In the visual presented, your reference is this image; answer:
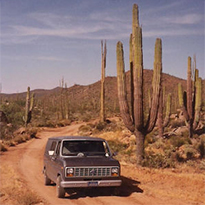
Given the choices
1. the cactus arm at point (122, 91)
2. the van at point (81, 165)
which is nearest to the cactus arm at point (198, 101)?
the cactus arm at point (122, 91)

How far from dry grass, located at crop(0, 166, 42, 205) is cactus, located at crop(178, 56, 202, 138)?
48.3 ft

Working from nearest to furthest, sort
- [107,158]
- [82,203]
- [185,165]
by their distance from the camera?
[82,203]
[107,158]
[185,165]

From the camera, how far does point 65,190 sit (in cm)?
934

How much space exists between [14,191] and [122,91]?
26.2 feet

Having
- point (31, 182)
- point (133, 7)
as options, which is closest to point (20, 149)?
point (31, 182)

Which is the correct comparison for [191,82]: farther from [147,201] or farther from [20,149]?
[147,201]

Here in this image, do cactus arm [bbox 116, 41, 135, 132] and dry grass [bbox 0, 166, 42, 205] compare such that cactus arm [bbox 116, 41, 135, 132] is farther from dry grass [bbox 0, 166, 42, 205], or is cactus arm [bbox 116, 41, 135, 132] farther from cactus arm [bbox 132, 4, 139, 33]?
dry grass [bbox 0, 166, 42, 205]

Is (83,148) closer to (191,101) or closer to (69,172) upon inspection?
(69,172)

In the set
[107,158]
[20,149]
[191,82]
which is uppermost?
[191,82]

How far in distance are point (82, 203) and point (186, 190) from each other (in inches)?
142

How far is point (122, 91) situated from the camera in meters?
15.8

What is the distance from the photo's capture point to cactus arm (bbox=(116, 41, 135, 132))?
1552 cm

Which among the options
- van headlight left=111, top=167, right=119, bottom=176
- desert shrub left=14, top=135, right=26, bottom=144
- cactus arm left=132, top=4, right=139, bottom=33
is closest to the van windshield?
van headlight left=111, top=167, right=119, bottom=176

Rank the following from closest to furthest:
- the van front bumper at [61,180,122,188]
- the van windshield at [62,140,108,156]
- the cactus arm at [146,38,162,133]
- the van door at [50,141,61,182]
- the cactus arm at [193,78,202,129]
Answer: the van front bumper at [61,180,122,188] < the van door at [50,141,61,182] < the van windshield at [62,140,108,156] < the cactus arm at [146,38,162,133] < the cactus arm at [193,78,202,129]
